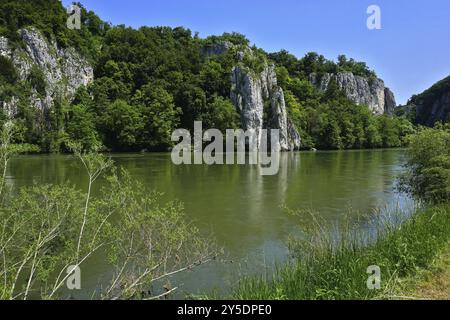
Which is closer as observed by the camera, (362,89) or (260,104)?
(260,104)

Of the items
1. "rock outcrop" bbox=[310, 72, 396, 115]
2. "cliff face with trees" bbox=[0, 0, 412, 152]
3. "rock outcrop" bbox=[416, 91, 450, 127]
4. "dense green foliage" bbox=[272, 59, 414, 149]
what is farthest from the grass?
"rock outcrop" bbox=[416, 91, 450, 127]

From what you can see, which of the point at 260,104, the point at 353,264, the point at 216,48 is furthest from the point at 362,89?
the point at 353,264

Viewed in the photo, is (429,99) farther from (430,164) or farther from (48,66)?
(430,164)

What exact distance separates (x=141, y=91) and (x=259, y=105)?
2303cm

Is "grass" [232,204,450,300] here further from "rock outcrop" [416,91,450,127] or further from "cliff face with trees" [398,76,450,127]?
"rock outcrop" [416,91,450,127]

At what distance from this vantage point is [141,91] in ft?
284

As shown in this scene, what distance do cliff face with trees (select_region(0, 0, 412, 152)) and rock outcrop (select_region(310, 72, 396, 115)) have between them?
17707mm

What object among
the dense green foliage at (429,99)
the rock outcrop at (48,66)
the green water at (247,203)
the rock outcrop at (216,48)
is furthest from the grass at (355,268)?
the dense green foliage at (429,99)

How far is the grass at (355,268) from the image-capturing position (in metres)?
7.01

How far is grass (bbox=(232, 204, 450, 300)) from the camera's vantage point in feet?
23.0

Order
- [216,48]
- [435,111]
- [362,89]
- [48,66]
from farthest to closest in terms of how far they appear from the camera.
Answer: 1. [435,111]
2. [362,89]
3. [216,48]
4. [48,66]

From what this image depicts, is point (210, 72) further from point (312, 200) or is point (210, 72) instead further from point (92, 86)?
point (312, 200)

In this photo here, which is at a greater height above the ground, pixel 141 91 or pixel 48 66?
pixel 48 66
